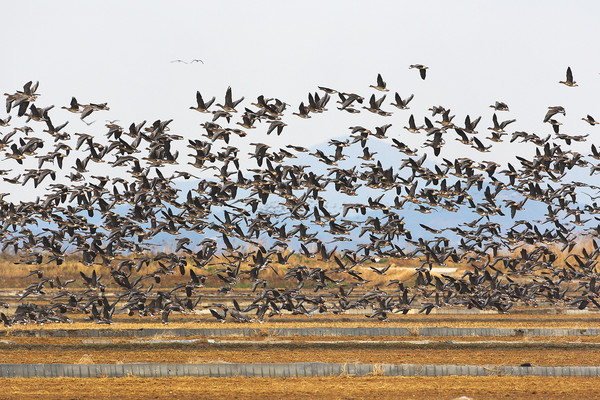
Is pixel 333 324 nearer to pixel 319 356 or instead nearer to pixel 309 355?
pixel 309 355

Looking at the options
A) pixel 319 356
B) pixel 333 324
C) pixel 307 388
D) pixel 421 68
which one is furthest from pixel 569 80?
pixel 307 388

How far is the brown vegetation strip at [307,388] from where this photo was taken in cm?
1686

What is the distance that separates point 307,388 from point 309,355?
726cm

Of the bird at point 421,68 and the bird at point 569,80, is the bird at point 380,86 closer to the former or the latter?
the bird at point 421,68

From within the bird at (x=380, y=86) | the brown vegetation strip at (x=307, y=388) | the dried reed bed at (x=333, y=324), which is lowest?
the dried reed bed at (x=333, y=324)

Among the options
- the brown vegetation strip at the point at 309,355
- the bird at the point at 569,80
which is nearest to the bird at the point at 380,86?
the bird at the point at 569,80

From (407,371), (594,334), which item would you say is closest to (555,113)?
(594,334)

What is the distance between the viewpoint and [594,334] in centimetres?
3062

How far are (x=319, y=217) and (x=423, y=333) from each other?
8.15 m

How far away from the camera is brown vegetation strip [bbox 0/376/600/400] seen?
16859 mm

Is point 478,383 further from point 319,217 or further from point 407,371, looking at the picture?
point 319,217

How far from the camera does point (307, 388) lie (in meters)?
17.8

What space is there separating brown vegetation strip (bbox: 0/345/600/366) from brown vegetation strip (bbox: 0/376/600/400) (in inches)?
151

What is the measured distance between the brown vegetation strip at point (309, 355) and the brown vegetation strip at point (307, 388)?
3.82m
